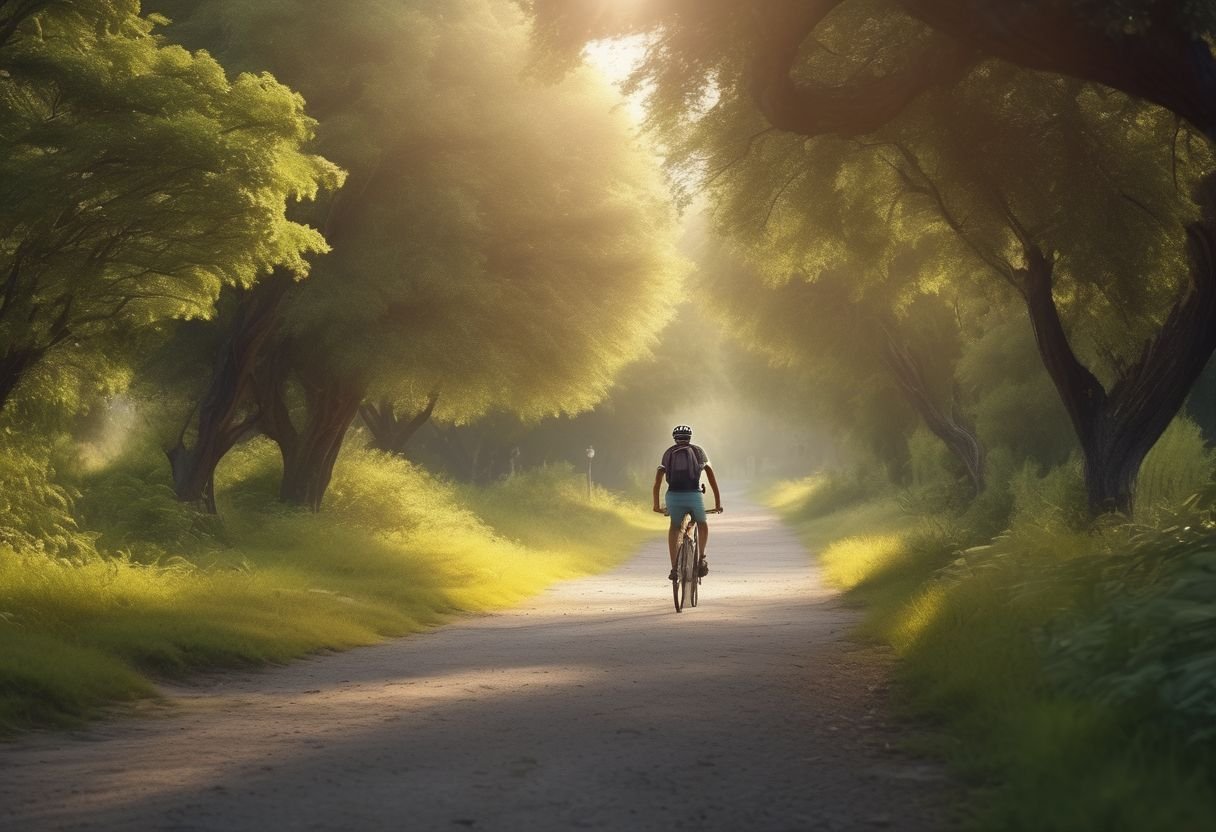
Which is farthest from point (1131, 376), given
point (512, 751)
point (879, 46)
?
point (512, 751)

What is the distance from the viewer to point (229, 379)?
71.9 feet

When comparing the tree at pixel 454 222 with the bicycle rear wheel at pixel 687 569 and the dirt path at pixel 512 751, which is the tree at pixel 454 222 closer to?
the bicycle rear wheel at pixel 687 569

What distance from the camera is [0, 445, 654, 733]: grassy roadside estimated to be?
10312 mm

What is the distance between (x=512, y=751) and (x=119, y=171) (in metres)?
7.39

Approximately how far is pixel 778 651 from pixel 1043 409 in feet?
61.0

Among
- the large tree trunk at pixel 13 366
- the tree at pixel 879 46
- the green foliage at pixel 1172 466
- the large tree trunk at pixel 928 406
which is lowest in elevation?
the green foliage at pixel 1172 466

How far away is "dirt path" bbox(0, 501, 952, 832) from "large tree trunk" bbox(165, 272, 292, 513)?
377 inches

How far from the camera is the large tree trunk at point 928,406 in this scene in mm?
31094

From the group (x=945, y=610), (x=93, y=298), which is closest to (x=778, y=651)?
(x=945, y=610)

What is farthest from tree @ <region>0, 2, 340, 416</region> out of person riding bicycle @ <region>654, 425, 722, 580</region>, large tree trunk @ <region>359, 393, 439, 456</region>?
large tree trunk @ <region>359, 393, 439, 456</region>

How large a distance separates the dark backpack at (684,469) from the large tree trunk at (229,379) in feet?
25.3

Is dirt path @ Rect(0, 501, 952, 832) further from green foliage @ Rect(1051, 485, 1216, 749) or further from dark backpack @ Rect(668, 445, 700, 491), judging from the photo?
dark backpack @ Rect(668, 445, 700, 491)

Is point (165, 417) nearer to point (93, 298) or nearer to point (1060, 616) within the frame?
point (93, 298)

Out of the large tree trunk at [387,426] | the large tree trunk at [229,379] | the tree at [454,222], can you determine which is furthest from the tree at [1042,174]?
the large tree trunk at [387,426]
